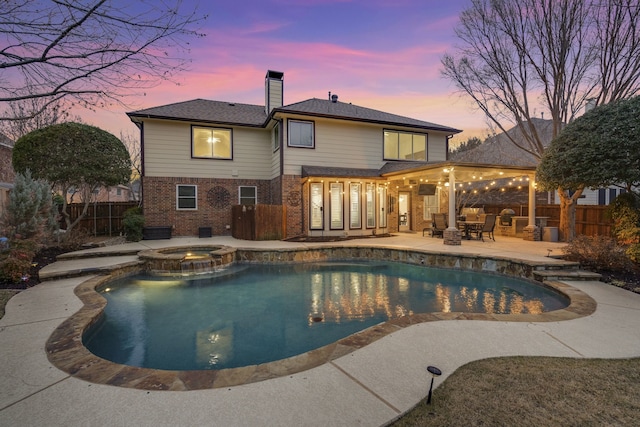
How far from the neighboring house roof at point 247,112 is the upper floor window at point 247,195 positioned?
312cm

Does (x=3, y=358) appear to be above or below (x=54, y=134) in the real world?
below

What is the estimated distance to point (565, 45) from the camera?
11.1 metres

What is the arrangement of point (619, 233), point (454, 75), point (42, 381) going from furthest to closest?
point (454, 75)
point (619, 233)
point (42, 381)

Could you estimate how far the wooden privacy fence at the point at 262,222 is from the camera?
12078 millimetres

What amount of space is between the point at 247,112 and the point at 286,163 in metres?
5.10

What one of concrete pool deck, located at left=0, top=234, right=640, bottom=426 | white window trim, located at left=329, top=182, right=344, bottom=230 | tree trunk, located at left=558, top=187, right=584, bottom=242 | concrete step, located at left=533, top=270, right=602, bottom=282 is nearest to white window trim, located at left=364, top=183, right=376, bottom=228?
white window trim, located at left=329, top=182, right=344, bottom=230

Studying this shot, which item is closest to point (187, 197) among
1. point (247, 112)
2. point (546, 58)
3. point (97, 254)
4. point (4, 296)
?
point (97, 254)

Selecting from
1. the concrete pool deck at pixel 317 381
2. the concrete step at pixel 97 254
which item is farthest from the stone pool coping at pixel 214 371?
the concrete step at pixel 97 254

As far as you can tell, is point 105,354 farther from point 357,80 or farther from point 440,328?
point 357,80

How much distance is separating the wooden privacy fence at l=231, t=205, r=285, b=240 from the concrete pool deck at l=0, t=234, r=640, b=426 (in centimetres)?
782

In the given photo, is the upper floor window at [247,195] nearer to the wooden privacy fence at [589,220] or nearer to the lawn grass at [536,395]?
the lawn grass at [536,395]

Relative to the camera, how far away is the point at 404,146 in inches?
597

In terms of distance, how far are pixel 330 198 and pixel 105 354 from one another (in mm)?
9919

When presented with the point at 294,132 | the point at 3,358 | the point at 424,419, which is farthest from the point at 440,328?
the point at 294,132
